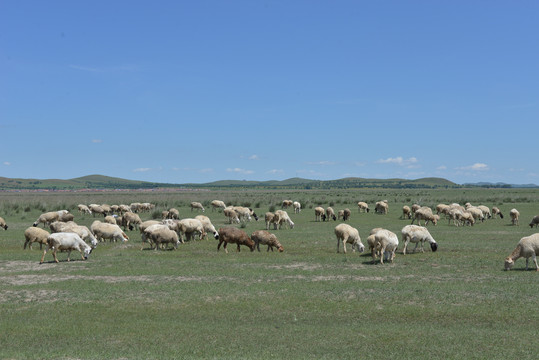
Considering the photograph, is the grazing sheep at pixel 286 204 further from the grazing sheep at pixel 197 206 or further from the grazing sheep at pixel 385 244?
the grazing sheep at pixel 385 244

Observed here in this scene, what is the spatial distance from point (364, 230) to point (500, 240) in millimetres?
9073

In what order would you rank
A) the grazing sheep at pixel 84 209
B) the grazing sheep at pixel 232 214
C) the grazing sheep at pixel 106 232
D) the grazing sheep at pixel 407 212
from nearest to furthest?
1. the grazing sheep at pixel 106 232
2. the grazing sheep at pixel 232 214
3. the grazing sheep at pixel 407 212
4. the grazing sheep at pixel 84 209

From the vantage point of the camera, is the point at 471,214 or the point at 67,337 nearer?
the point at 67,337

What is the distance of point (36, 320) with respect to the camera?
11742 millimetres

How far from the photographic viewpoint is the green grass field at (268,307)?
32.1 feet

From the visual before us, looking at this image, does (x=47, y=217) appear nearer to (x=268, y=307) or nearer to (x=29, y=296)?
(x=29, y=296)

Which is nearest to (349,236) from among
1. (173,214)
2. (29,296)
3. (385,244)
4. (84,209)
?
(385,244)

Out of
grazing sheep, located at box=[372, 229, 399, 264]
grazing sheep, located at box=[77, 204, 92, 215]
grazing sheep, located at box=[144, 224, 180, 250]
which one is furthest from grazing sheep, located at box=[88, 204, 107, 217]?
grazing sheep, located at box=[372, 229, 399, 264]

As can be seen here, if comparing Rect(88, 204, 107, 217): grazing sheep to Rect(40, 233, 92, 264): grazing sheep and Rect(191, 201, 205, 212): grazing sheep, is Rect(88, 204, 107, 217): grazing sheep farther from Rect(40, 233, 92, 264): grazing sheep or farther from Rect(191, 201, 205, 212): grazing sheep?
Rect(40, 233, 92, 264): grazing sheep

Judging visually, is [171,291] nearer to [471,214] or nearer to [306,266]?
[306,266]

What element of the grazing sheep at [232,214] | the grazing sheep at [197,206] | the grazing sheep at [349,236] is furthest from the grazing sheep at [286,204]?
the grazing sheep at [349,236]

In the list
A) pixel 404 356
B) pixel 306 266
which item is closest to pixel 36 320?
pixel 404 356

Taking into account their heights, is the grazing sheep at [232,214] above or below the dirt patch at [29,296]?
above

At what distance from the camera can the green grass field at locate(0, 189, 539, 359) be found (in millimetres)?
9773
